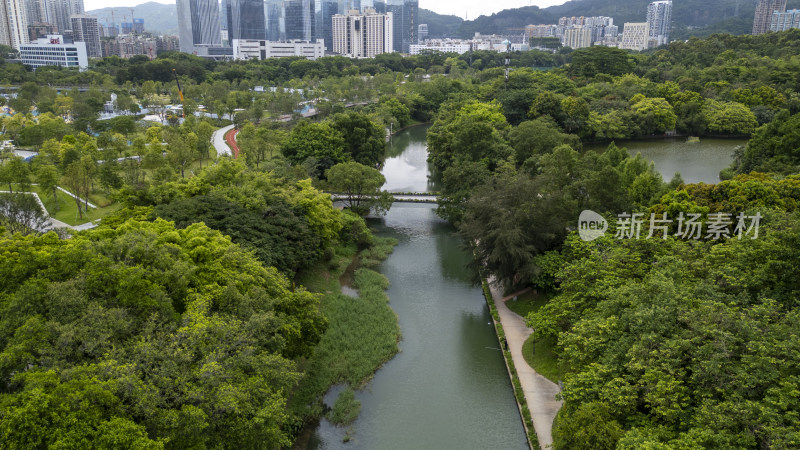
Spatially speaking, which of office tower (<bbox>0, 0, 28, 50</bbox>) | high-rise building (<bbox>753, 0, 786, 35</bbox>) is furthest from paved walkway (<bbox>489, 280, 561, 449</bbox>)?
high-rise building (<bbox>753, 0, 786, 35</bbox>)

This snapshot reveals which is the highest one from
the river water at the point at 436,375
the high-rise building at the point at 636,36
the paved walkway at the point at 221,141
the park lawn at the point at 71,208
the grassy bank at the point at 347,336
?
the high-rise building at the point at 636,36

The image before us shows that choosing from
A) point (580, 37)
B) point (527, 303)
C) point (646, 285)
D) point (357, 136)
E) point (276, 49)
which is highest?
point (580, 37)

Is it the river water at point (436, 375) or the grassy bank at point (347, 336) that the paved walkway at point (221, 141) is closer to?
the grassy bank at point (347, 336)

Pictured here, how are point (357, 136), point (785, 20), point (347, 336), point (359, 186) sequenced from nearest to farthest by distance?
point (347, 336)
point (359, 186)
point (357, 136)
point (785, 20)

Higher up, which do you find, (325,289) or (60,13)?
(60,13)

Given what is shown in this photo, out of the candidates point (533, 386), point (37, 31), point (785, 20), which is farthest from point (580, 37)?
point (533, 386)

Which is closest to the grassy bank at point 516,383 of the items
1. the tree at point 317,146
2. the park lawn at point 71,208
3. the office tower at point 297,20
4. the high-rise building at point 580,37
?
the tree at point 317,146

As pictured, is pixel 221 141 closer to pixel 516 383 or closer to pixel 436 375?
pixel 436 375
